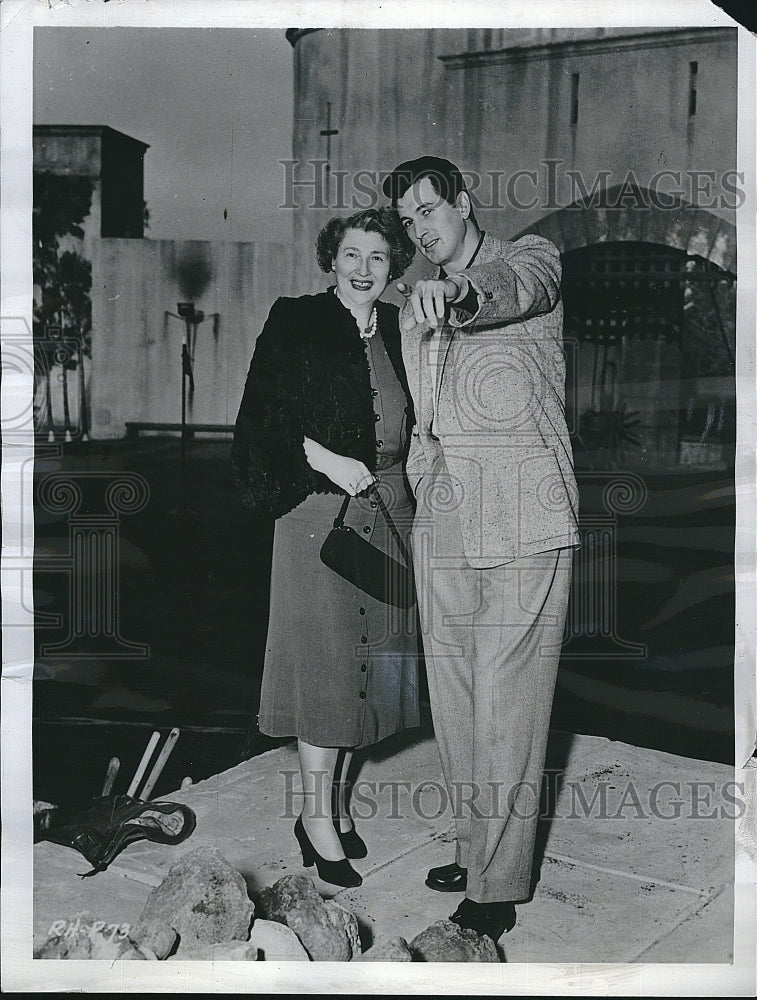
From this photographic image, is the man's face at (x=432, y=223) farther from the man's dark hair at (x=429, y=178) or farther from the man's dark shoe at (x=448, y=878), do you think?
the man's dark shoe at (x=448, y=878)

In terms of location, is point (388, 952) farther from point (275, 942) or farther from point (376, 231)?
point (376, 231)

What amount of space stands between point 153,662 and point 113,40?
1870mm

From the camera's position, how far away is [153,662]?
2977 mm

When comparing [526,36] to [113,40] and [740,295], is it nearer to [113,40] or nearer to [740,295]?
[740,295]

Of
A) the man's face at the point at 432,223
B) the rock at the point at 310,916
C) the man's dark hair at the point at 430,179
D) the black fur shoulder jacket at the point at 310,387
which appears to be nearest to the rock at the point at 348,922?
the rock at the point at 310,916

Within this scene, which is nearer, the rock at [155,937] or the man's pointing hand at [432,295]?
the man's pointing hand at [432,295]

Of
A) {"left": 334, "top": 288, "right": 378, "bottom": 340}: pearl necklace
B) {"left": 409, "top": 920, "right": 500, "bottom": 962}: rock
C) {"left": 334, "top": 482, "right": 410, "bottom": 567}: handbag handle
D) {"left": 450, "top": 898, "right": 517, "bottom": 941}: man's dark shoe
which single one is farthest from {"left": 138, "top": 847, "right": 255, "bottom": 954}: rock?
{"left": 334, "top": 288, "right": 378, "bottom": 340}: pearl necklace

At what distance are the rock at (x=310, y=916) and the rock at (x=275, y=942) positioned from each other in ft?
0.05

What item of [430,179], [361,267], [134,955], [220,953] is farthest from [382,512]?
[134,955]

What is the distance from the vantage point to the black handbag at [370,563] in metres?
2.87

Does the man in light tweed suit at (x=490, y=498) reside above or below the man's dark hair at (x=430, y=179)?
below

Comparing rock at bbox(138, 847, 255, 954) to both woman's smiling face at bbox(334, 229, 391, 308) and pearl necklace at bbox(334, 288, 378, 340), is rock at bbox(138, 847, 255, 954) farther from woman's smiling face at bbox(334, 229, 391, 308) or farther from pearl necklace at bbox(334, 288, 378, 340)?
woman's smiling face at bbox(334, 229, 391, 308)

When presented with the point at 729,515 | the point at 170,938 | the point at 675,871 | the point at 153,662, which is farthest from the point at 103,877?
the point at 729,515

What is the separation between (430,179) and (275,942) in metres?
2.27
